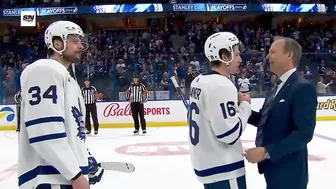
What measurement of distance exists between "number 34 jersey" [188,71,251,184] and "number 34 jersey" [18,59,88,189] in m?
0.69

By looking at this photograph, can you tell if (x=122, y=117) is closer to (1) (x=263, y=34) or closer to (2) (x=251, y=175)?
(2) (x=251, y=175)

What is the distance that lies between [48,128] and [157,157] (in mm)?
5157

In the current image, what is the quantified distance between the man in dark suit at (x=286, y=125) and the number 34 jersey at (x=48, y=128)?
3.01 ft

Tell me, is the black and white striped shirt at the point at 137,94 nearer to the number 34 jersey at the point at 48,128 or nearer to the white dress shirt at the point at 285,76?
the white dress shirt at the point at 285,76

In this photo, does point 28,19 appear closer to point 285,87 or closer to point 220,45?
point 220,45

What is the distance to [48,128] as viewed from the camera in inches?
68.2

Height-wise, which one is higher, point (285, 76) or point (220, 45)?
point (220, 45)

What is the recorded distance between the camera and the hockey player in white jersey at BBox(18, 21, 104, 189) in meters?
1.74

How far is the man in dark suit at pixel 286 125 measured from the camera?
2145mm

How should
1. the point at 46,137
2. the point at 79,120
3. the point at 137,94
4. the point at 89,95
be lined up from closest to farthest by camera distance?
the point at 46,137, the point at 79,120, the point at 89,95, the point at 137,94

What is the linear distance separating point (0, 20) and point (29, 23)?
11.9m

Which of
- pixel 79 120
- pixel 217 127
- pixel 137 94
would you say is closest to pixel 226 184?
pixel 217 127

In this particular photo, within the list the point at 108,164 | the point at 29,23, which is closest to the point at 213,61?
the point at 108,164

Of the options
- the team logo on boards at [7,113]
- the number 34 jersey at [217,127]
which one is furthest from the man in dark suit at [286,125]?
the team logo on boards at [7,113]
